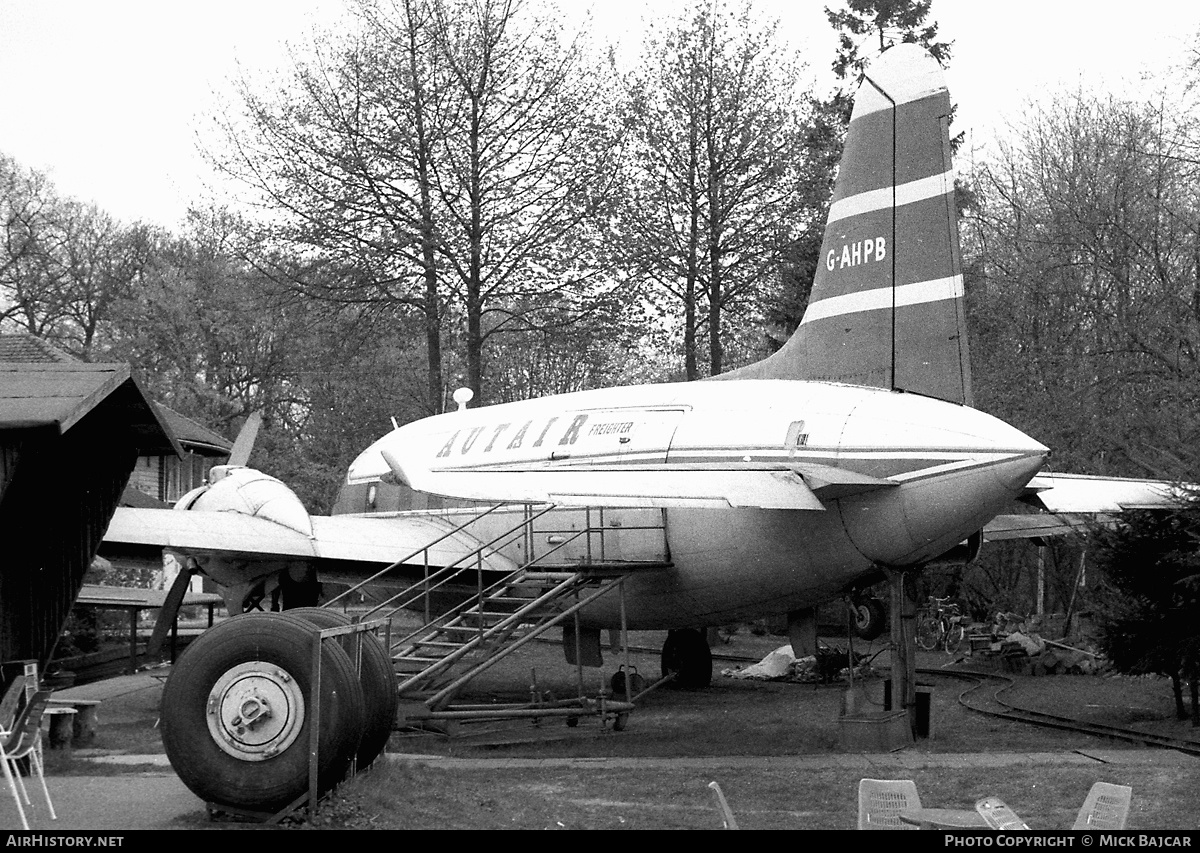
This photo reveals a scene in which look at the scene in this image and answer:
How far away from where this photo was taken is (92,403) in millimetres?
9688

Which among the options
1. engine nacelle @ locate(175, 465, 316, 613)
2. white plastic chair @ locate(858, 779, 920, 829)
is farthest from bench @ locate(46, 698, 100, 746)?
white plastic chair @ locate(858, 779, 920, 829)

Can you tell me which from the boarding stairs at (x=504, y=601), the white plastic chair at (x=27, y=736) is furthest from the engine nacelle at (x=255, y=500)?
the white plastic chair at (x=27, y=736)

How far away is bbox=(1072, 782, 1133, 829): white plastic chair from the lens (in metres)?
5.25

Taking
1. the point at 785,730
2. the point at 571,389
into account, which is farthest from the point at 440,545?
the point at 571,389

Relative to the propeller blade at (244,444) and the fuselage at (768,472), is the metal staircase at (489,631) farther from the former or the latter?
the propeller blade at (244,444)

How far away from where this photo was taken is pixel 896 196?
13797 millimetres

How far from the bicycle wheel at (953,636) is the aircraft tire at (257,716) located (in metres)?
18.6

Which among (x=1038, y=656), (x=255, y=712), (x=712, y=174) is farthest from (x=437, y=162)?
(x=255, y=712)

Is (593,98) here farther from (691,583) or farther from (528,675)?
(691,583)

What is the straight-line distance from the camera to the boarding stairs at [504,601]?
12273 millimetres

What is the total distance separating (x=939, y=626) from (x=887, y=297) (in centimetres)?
1373

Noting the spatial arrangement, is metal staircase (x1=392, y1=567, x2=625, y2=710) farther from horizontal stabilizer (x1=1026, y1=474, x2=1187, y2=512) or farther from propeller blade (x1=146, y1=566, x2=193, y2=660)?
horizontal stabilizer (x1=1026, y1=474, x2=1187, y2=512)

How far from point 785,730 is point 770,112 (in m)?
19.3

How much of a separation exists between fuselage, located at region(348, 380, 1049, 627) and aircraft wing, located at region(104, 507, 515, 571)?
1.54 meters
